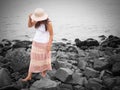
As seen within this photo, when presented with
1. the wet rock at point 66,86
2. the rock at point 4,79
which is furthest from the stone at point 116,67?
the rock at point 4,79

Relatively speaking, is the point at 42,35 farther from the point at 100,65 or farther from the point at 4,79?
the point at 100,65

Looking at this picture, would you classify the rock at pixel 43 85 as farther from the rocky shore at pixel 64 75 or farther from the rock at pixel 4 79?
the rock at pixel 4 79

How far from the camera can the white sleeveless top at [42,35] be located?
499 cm

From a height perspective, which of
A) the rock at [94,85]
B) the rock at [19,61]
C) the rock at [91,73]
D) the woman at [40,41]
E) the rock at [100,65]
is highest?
the woman at [40,41]

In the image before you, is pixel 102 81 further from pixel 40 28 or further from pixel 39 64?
pixel 40 28

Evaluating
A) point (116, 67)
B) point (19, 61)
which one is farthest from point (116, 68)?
point (19, 61)

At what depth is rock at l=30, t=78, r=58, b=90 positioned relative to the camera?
470 cm

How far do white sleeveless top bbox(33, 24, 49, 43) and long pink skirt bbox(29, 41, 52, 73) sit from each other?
0.09 metres

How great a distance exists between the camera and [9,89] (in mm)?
4734

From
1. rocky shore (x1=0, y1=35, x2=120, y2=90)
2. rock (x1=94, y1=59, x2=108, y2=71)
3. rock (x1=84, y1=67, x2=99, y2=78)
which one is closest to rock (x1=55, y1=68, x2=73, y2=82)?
rocky shore (x1=0, y1=35, x2=120, y2=90)

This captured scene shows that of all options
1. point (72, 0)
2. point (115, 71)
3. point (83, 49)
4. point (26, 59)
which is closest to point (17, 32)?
point (83, 49)

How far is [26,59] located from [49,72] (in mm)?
645

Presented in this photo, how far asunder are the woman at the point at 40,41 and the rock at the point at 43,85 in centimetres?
30

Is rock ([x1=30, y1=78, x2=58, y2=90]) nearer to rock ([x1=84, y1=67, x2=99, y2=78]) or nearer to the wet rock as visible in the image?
the wet rock
